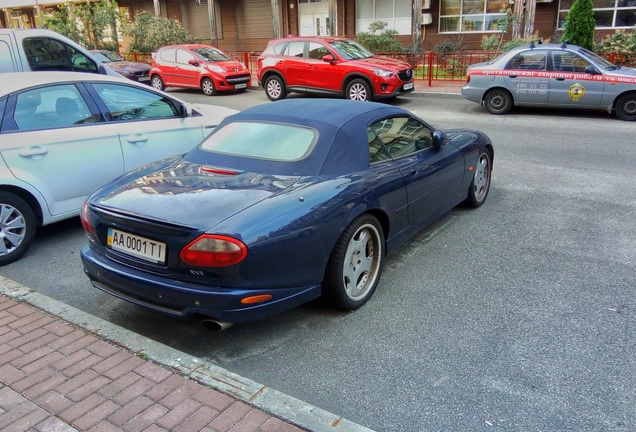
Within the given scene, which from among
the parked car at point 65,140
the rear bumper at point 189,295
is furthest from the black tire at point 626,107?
the rear bumper at point 189,295

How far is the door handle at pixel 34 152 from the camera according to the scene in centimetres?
505

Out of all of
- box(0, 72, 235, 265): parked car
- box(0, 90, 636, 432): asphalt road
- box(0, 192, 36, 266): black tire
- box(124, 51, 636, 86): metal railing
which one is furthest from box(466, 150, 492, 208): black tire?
box(124, 51, 636, 86): metal railing

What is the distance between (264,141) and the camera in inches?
171

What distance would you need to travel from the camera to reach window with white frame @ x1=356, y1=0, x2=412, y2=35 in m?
24.9

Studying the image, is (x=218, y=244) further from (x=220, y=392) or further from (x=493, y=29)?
(x=493, y=29)

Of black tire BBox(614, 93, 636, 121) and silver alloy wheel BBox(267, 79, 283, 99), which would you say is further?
silver alloy wheel BBox(267, 79, 283, 99)

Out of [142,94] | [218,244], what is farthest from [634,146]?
[218,244]

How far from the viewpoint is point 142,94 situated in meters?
6.26

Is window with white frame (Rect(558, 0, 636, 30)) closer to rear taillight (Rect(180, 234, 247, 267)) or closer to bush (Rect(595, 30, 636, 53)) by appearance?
bush (Rect(595, 30, 636, 53))

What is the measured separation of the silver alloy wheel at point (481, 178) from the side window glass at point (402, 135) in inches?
45.9

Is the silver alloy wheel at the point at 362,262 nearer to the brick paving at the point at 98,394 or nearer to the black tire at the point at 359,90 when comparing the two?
the brick paving at the point at 98,394

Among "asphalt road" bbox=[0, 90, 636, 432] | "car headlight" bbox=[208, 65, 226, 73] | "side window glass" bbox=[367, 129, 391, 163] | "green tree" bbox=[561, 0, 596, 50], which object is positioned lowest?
"asphalt road" bbox=[0, 90, 636, 432]

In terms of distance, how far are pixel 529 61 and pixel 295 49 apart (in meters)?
6.41

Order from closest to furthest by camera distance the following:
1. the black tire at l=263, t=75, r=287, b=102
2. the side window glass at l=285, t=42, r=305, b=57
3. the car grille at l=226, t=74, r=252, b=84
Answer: the side window glass at l=285, t=42, r=305, b=57
the black tire at l=263, t=75, r=287, b=102
the car grille at l=226, t=74, r=252, b=84
